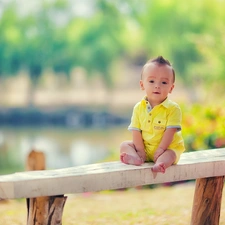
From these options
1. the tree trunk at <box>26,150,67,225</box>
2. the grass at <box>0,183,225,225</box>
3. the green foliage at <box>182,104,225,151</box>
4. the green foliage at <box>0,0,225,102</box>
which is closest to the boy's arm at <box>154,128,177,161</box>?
the tree trunk at <box>26,150,67,225</box>

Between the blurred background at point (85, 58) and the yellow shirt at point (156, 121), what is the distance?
1593cm

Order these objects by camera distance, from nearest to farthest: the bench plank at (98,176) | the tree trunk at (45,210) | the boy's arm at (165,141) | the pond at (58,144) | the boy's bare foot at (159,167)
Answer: the bench plank at (98,176) < the tree trunk at (45,210) < the boy's bare foot at (159,167) < the boy's arm at (165,141) < the pond at (58,144)

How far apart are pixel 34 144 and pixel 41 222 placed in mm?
15485

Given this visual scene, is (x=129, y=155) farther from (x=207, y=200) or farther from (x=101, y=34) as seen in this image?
(x=101, y=34)

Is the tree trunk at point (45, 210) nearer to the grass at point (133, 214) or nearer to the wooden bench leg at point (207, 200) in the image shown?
the wooden bench leg at point (207, 200)

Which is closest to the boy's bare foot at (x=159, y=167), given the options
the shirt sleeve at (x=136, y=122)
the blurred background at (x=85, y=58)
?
the shirt sleeve at (x=136, y=122)

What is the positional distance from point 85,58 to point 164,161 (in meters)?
20.5

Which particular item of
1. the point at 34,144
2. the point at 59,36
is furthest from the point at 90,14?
the point at 34,144

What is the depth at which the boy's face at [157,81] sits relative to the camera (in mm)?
3045

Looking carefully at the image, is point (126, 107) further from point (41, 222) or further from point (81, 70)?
point (41, 222)

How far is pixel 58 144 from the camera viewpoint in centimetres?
1847

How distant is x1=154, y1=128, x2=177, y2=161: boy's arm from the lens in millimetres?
3031

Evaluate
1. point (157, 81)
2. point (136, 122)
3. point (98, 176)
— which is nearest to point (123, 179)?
point (98, 176)

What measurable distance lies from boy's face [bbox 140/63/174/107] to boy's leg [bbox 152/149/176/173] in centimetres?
28
